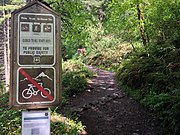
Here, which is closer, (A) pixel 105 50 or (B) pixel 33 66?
(B) pixel 33 66

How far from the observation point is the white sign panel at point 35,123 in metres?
2.53

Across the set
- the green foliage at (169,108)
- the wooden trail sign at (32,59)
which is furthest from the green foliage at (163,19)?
the wooden trail sign at (32,59)

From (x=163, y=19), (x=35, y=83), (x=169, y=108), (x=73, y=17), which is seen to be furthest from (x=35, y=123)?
(x=163, y=19)

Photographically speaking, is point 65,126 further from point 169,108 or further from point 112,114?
point 169,108

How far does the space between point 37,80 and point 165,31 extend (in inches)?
305

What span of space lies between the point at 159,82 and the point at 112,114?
185 cm

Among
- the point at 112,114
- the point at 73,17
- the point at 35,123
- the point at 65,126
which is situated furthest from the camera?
the point at 73,17

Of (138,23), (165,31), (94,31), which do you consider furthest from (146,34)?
(94,31)

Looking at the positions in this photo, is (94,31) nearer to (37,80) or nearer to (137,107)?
(137,107)

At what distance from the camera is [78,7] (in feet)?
25.8

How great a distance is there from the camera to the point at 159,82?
22.8 ft

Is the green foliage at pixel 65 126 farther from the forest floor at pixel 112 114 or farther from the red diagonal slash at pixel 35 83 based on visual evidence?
the red diagonal slash at pixel 35 83

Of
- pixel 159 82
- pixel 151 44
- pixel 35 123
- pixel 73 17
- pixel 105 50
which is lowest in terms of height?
pixel 159 82

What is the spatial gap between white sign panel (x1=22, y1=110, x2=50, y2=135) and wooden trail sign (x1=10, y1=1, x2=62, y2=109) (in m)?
0.09
